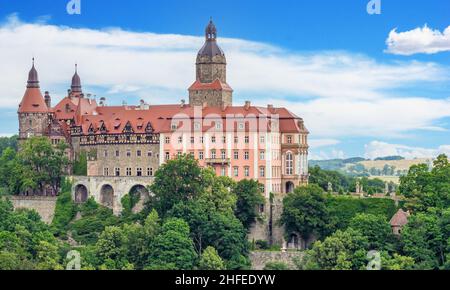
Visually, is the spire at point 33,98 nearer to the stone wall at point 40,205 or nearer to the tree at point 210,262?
the stone wall at point 40,205

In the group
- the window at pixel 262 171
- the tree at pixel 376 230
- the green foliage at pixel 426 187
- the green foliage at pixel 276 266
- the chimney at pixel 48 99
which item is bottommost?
the green foliage at pixel 276 266

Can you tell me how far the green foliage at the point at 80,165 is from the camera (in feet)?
247

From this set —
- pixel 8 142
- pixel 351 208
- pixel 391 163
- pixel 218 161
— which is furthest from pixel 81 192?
pixel 391 163

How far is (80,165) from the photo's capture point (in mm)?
75688

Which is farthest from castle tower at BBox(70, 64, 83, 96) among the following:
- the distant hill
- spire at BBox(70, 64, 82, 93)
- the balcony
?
the distant hill

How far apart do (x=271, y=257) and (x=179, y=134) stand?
13013 millimetres

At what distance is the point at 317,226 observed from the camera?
65500mm

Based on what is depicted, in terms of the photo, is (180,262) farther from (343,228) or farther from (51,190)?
(51,190)

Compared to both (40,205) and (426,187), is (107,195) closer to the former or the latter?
(40,205)

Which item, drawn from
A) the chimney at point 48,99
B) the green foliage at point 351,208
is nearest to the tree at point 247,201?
the green foliage at point 351,208

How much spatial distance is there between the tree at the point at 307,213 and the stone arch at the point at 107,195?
13.1 m
